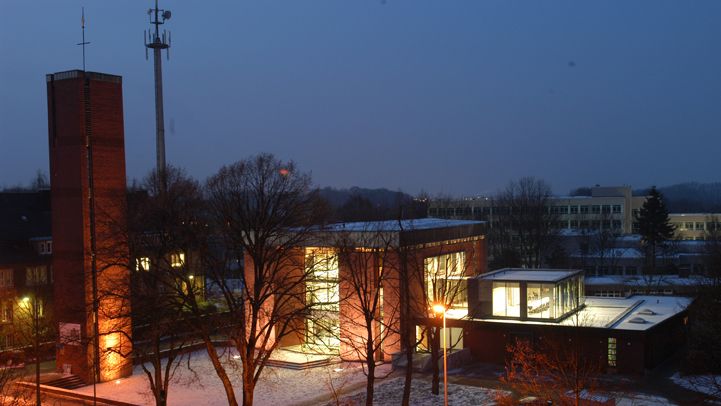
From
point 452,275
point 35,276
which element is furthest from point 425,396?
point 35,276

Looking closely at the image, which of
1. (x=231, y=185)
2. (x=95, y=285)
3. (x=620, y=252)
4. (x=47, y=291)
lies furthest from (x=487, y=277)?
(x=620, y=252)

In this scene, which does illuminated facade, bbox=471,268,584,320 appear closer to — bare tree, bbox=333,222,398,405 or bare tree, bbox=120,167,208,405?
bare tree, bbox=333,222,398,405

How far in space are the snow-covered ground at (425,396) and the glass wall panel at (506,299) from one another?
19.7 ft

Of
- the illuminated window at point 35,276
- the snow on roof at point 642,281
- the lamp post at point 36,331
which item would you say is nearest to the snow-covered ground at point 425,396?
the lamp post at point 36,331

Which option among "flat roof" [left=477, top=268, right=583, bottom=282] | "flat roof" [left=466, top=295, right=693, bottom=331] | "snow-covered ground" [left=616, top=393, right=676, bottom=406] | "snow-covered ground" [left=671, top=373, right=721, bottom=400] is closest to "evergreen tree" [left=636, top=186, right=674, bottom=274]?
"flat roof" [left=466, top=295, right=693, bottom=331]

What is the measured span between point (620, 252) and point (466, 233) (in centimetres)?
3597

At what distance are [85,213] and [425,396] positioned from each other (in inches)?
634

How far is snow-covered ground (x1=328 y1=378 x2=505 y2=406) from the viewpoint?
2569 cm

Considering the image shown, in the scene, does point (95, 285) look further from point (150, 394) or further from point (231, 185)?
point (231, 185)

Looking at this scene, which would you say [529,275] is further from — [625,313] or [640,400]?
[640,400]

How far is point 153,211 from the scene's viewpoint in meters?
26.3

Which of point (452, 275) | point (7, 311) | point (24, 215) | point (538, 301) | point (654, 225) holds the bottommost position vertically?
point (7, 311)

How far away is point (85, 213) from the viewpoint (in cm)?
2983

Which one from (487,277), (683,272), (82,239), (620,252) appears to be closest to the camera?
(82,239)
